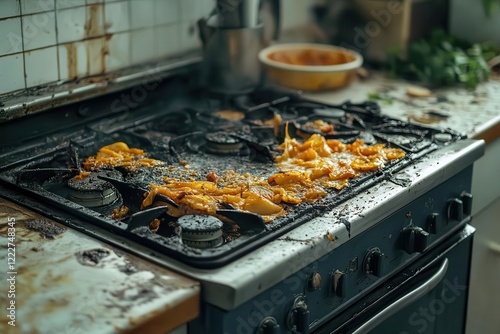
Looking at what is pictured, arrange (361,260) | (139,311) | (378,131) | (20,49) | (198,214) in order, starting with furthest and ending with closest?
(378,131) < (20,49) < (361,260) < (198,214) < (139,311)

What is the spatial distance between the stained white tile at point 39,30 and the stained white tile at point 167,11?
372 mm

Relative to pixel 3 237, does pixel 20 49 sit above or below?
above

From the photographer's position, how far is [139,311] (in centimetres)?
110

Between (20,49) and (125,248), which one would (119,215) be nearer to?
(125,248)

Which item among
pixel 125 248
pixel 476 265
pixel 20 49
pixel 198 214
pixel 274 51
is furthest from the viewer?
pixel 274 51

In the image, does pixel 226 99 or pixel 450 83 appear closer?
pixel 226 99

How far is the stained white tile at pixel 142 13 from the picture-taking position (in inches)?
80.5

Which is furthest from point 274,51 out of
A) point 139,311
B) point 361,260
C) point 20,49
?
point 139,311

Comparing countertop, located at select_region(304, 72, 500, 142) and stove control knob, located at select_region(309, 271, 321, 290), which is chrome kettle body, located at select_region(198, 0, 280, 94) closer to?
countertop, located at select_region(304, 72, 500, 142)

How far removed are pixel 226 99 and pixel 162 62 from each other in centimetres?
21


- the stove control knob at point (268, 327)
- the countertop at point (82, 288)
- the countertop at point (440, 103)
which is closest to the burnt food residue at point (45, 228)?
the countertop at point (82, 288)

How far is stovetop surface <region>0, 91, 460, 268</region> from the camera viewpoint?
1.35m

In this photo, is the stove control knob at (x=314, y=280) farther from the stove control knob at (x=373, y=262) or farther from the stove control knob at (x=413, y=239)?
the stove control knob at (x=413, y=239)

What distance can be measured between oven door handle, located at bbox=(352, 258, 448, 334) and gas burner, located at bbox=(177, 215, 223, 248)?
357 millimetres
